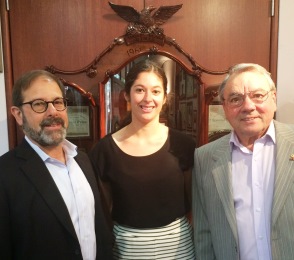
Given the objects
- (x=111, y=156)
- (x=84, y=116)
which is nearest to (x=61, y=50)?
(x=84, y=116)

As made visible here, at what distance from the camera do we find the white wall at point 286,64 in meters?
1.61

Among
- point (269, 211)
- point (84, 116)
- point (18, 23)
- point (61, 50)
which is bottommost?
point (269, 211)

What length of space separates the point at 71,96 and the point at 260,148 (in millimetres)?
1012

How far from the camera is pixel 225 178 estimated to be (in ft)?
3.80

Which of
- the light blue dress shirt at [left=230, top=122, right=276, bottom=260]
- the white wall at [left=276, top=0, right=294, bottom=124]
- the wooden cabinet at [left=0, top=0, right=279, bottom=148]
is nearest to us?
the light blue dress shirt at [left=230, top=122, right=276, bottom=260]

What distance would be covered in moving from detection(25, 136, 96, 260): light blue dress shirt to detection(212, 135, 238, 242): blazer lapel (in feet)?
1.79

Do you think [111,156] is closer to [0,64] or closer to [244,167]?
[244,167]

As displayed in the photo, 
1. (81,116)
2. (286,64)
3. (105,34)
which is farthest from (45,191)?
(286,64)

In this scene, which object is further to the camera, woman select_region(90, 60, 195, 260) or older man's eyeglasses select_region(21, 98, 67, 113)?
woman select_region(90, 60, 195, 260)

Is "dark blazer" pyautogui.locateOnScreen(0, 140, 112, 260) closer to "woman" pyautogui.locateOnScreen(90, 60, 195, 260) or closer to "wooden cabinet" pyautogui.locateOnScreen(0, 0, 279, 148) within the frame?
"woman" pyautogui.locateOnScreen(90, 60, 195, 260)

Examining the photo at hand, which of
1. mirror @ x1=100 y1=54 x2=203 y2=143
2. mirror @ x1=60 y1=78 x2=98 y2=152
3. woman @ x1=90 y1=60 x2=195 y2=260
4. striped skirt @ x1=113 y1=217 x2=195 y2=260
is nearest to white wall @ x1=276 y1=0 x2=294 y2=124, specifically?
mirror @ x1=100 y1=54 x2=203 y2=143

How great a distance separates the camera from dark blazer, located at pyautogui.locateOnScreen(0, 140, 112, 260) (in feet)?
3.15

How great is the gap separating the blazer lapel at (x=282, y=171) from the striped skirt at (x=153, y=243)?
0.47 m

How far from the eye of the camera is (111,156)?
4.43 ft
